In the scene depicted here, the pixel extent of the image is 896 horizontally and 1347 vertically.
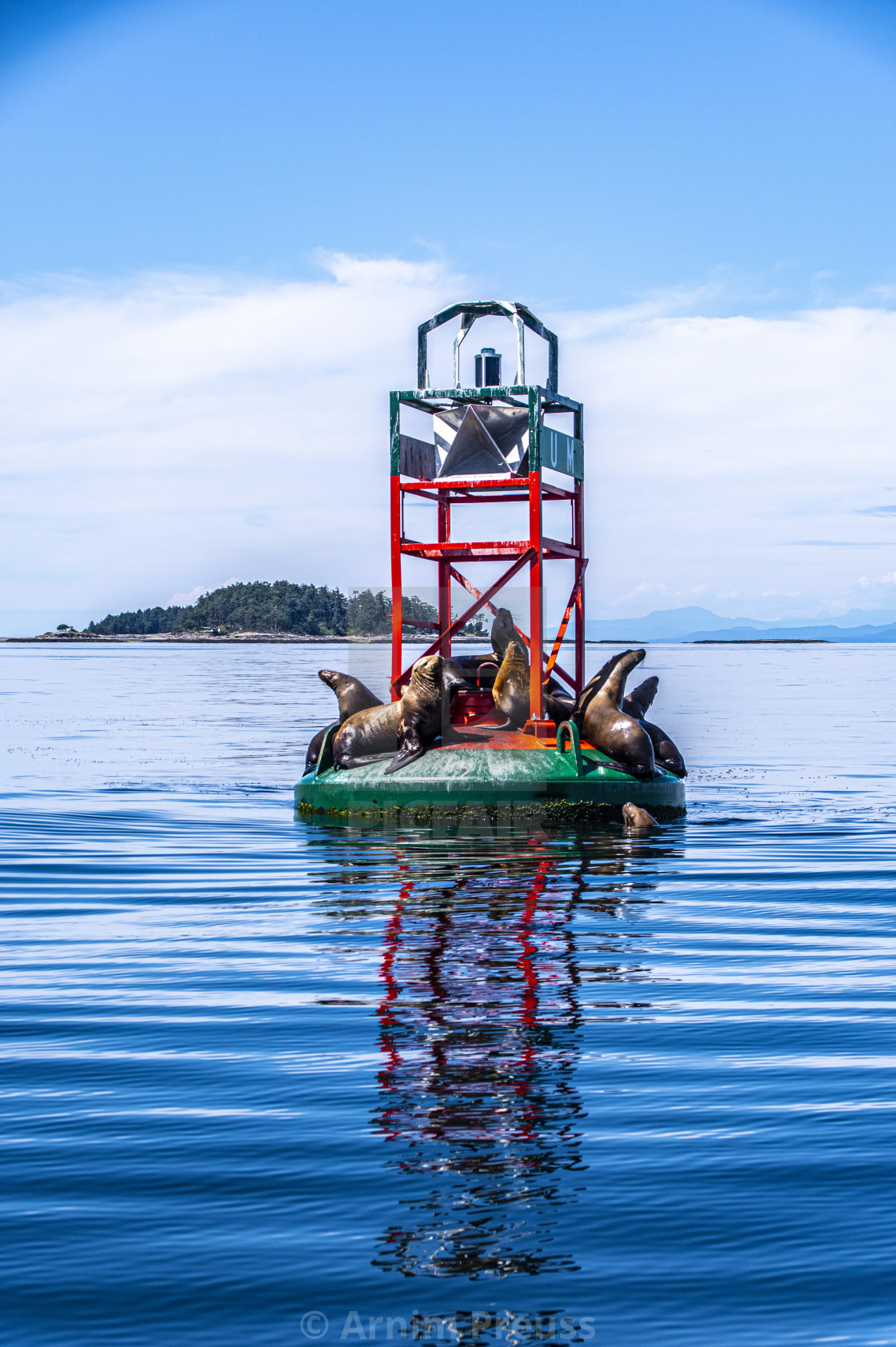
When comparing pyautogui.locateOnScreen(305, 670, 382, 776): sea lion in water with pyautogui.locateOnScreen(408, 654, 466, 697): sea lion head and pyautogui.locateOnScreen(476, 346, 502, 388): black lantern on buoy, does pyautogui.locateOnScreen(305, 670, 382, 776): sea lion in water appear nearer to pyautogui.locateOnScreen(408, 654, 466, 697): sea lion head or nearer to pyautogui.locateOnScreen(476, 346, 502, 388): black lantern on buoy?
pyautogui.locateOnScreen(408, 654, 466, 697): sea lion head

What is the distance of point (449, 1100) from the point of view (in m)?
6.28

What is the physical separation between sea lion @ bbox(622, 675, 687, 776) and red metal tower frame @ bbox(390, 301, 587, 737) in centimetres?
82

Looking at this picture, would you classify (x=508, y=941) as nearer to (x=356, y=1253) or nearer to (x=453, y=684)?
(x=356, y=1253)

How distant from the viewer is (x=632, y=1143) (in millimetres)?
5828

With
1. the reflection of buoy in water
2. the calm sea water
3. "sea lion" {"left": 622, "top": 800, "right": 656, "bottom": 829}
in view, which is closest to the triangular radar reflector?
the reflection of buoy in water

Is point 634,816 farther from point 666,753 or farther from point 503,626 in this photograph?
point 503,626

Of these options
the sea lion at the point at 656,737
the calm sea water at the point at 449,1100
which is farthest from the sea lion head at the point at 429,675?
the sea lion at the point at 656,737

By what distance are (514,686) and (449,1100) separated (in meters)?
11.5

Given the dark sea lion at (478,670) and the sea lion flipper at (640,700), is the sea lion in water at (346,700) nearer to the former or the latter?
the dark sea lion at (478,670)

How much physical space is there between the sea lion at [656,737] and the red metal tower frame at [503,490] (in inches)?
32.5

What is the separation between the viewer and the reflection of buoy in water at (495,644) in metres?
16.5

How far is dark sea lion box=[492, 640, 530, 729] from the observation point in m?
17.6

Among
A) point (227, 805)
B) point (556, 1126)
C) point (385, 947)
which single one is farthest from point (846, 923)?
point (227, 805)

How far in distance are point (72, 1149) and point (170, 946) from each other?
167 inches
